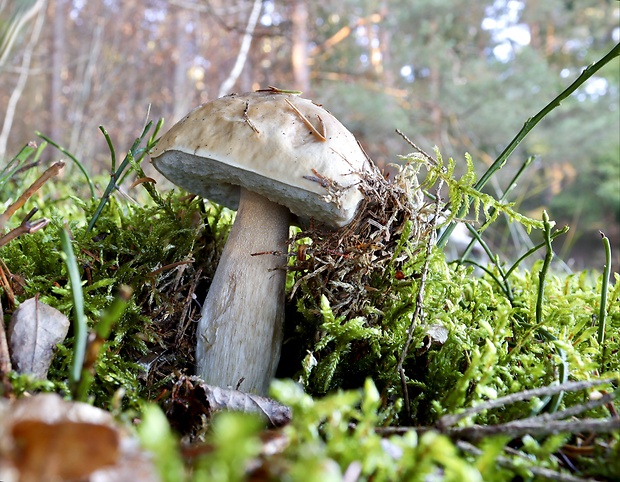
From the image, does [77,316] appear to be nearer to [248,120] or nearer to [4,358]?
[4,358]

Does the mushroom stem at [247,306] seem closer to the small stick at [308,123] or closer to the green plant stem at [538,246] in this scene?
the small stick at [308,123]

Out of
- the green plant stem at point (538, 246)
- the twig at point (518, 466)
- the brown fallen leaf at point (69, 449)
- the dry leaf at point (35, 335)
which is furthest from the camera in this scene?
the green plant stem at point (538, 246)

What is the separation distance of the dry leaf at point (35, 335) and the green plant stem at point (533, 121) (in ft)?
3.01

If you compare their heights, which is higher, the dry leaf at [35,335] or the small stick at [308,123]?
the small stick at [308,123]

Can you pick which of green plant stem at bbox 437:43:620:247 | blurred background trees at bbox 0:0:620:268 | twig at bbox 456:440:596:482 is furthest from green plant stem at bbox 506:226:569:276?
blurred background trees at bbox 0:0:620:268

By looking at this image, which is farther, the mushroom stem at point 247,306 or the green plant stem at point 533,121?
the mushroom stem at point 247,306

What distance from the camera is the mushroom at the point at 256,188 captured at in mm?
957

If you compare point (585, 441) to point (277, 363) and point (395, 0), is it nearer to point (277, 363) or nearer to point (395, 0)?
point (277, 363)

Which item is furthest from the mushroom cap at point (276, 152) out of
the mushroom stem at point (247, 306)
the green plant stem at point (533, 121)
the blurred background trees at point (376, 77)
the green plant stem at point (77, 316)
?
the blurred background trees at point (376, 77)

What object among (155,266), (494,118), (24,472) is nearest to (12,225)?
(155,266)

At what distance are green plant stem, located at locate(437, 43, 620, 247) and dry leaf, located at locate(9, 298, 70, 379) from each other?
92 cm

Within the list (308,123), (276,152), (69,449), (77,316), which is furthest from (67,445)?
(308,123)

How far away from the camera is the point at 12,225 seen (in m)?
1.39

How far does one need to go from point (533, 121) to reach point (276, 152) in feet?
1.88
